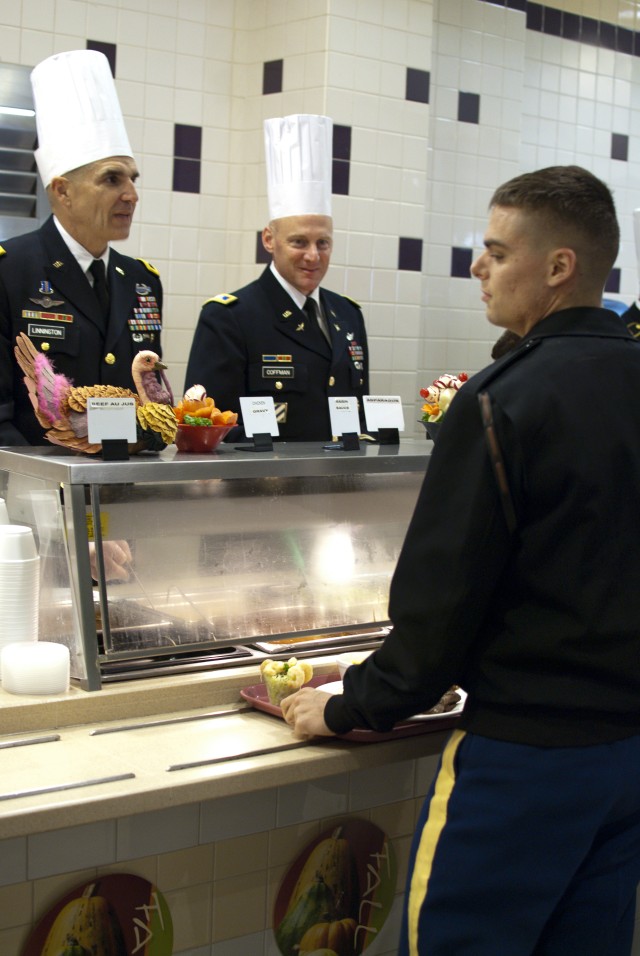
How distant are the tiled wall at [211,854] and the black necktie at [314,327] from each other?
5.84ft

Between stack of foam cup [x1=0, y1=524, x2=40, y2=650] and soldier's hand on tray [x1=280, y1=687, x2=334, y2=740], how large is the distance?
500 millimetres

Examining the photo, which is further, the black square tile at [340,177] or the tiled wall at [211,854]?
the black square tile at [340,177]

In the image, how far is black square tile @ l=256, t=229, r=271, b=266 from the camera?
4.56m

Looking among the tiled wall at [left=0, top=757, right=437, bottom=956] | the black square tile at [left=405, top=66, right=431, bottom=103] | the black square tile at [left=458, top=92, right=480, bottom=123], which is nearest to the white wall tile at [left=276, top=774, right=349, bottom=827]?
the tiled wall at [left=0, top=757, right=437, bottom=956]

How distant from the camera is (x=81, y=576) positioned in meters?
1.99

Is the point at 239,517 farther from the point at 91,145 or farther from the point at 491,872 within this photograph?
the point at 91,145

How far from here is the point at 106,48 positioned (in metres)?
4.25

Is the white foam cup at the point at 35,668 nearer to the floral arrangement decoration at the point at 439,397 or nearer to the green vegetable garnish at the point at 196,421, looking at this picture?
the green vegetable garnish at the point at 196,421

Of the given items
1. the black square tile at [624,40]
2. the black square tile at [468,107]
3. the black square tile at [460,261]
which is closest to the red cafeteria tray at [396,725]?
the black square tile at [460,261]

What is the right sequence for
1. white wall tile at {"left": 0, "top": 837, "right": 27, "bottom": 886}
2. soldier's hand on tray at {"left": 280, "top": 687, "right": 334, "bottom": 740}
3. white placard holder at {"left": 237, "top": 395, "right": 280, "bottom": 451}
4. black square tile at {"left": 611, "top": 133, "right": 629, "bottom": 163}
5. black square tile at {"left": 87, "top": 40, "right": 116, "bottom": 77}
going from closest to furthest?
white wall tile at {"left": 0, "top": 837, "right": 27, "bottom": 886} < soldier's hand on tray at {"left": 280, "top": 687, "right": 334, "bottom": 740} < white placard holder at {"left": 237, "top": 395, "right": 280, "bottom": 451} < black square tile at {"left": 87, "top": 40, "right": 116, "bottom": 77} < black square tile at {"left": 611, "top": 133, "right": 629, "bottom": 163}

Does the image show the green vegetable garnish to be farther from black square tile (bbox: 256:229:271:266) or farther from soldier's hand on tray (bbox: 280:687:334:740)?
black square tile (bbox: 256:229:271:266)

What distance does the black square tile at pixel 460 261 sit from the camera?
511cm

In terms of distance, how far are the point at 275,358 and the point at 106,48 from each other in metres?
1.57

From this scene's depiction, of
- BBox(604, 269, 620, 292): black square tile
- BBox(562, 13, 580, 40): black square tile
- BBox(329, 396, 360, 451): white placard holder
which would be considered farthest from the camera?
BBox(604, 269, 620, 292): black square tile
